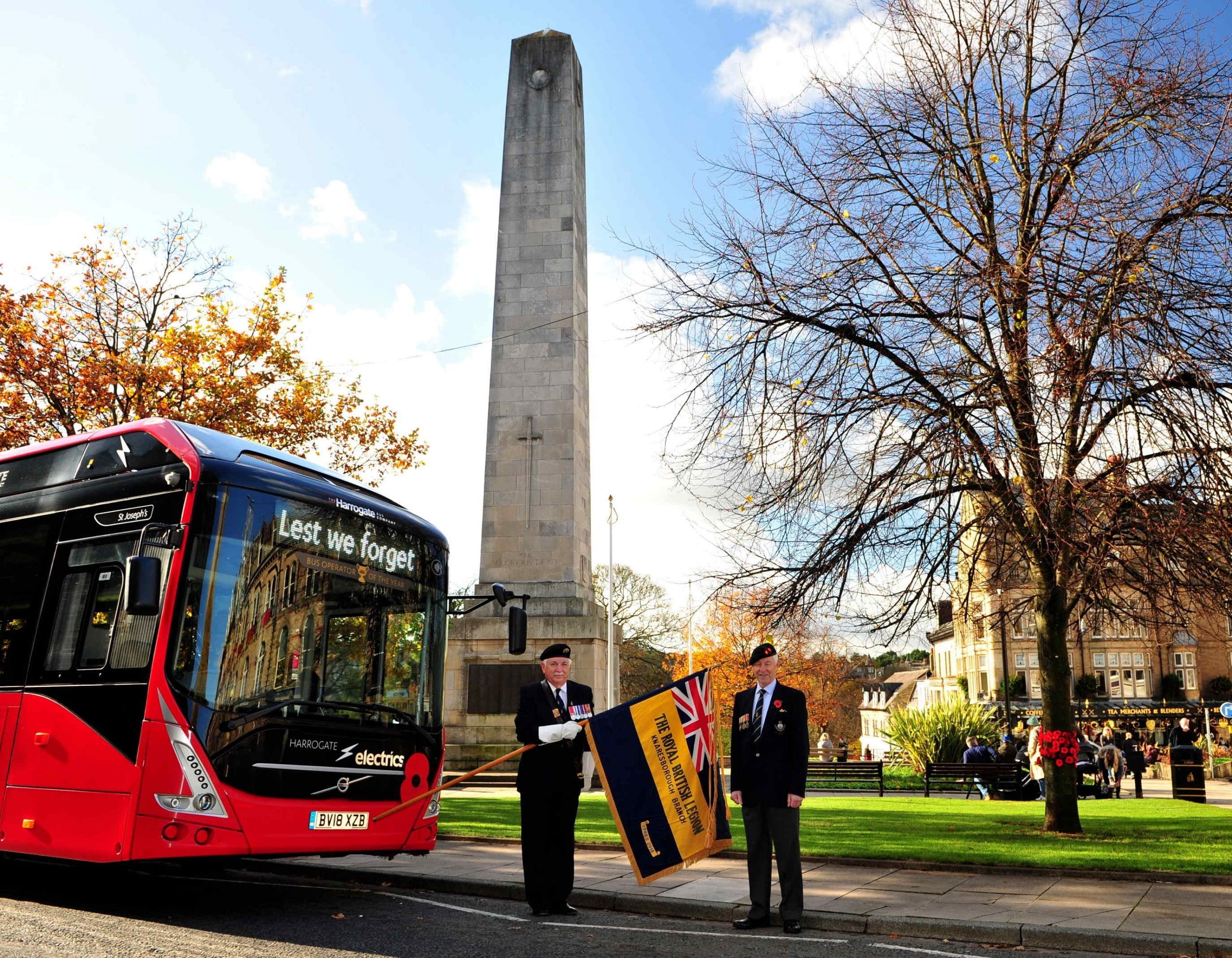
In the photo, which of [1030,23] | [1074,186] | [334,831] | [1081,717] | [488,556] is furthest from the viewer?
[1081,717]

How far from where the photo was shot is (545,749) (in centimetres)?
805

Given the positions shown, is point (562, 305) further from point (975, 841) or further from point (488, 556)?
point (975, 841)

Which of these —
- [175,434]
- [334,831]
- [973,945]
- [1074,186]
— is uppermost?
[1074,186]

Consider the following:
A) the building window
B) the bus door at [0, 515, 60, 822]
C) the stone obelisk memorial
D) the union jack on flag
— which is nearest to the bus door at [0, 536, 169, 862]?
the bus door at [0, 515, 60, 822]

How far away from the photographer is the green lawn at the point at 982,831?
9.94 meters

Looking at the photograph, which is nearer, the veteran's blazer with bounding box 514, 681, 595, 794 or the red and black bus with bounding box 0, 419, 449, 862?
the red and black bus with bounding box 0, 419, 449, 862

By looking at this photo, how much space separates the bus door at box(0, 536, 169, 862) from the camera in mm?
7359

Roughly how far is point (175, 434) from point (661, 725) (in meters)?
4.36

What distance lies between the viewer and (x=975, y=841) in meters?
11.5

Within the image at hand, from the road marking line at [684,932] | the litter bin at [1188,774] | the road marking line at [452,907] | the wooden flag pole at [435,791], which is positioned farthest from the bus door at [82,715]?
the litter bin at [1188,774]

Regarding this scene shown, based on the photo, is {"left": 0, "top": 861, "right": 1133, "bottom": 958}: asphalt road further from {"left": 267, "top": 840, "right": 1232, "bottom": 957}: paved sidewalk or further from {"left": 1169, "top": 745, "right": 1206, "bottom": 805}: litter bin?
{"left": 1169, "top": 745, "right": 1206, "bottom": 805}: litter bin

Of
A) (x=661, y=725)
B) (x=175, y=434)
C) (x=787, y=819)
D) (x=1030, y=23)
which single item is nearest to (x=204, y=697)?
(x=175, y=434)

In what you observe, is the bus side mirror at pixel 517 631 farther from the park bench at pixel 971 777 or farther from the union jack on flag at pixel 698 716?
the park bench at pixel 971 777

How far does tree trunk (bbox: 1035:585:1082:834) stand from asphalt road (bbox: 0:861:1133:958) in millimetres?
5682
